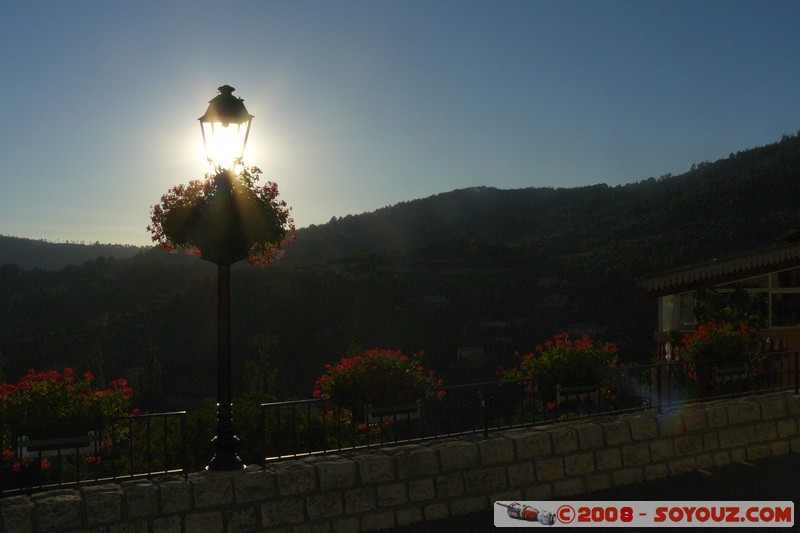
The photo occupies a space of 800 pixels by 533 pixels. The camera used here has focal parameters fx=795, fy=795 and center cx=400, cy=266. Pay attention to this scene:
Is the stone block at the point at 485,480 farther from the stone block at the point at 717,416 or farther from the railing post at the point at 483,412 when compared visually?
the stone block at the point at 717,416

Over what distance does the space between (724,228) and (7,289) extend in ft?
223

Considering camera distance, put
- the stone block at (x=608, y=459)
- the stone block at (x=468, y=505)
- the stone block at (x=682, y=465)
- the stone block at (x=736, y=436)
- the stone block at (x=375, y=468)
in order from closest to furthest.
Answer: the stone block at (x=375, y=468), the stone block at (x=468, y=505), the stone block at (x=608, y=459), the stone block at (x=682, y=465), the stone block at (x=736, y=436)

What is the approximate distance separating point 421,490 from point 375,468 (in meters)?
0.52

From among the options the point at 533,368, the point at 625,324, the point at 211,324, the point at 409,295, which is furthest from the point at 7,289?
the point at 533,368

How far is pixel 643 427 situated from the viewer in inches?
339

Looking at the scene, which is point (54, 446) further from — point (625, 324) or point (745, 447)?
point (625, 324)

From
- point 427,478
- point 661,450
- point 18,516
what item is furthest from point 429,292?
point 18,516

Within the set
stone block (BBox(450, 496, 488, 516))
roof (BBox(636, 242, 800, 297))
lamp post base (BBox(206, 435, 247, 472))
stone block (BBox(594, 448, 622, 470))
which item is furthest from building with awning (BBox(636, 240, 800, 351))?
lamp post base (BBox(206, 435, 247, 472))

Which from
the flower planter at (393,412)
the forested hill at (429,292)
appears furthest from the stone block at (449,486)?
the forested hill at (429,292)

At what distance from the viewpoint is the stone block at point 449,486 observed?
739 centimetres

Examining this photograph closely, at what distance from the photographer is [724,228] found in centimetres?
5097

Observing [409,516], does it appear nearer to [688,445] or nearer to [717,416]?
[688,445]

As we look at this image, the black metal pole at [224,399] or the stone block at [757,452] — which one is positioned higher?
the black metal pole at [224,399]

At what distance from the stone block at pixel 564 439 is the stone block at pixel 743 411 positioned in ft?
7.68
